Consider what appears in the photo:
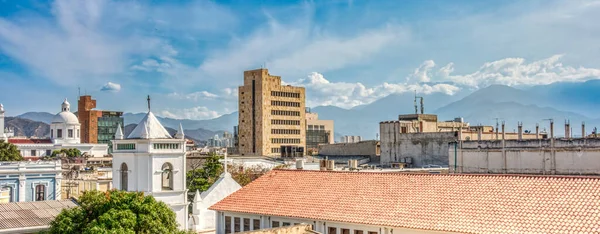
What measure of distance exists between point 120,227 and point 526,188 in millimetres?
17949

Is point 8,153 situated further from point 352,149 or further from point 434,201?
point 434,201

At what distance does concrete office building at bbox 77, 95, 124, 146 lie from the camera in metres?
173

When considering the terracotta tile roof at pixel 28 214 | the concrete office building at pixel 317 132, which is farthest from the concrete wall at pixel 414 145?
the concrete office building at pixel 317 132

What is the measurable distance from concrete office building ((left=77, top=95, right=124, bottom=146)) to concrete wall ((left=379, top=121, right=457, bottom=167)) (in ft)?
344

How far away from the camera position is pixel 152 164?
36.6 meters

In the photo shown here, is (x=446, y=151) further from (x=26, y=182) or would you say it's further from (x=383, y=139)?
(x=26, y=182)

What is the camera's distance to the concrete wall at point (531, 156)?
47.6m

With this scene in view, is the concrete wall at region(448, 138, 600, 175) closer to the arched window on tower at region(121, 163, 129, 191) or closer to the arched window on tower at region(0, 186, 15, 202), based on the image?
the arched window on tower at region(121, 163, 129, 191)

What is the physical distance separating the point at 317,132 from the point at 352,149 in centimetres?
6522

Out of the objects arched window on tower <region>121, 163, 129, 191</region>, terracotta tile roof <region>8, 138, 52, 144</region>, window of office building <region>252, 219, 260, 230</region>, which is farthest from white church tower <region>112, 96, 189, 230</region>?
terracotta tile roof <region>8, 138, 52, 144</region>

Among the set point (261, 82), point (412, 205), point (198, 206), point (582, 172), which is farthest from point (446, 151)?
point (261, 82)

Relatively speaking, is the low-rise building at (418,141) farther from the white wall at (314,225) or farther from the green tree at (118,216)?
the green tree at (118,216)

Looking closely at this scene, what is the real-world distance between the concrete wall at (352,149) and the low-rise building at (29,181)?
46838 mm

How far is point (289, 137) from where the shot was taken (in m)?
127
